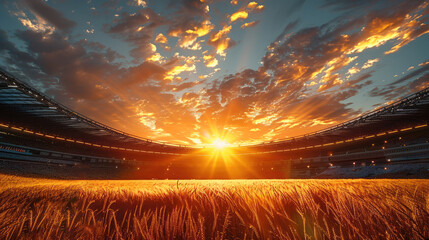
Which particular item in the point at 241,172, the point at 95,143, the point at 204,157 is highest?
the point at 95,143

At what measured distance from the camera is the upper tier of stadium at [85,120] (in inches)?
1004

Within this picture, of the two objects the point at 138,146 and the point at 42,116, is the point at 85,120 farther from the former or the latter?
the point at 138,146

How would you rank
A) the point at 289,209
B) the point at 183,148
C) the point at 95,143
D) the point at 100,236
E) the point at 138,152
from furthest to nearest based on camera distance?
the point at 183,148, the point at 138,152, the point at 95,143, the point at 289,209, the point at 100,236

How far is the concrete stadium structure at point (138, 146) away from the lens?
97.7ft

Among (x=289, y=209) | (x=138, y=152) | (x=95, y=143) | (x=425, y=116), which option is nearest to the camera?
(x=289, y=209)

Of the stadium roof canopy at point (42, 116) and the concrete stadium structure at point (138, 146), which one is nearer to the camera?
the stadium roof canopy at point (42, 116)

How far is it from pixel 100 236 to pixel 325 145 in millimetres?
60919

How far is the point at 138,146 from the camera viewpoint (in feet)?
200

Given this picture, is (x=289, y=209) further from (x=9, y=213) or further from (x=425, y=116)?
(x=425, y=116)

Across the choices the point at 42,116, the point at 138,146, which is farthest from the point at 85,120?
the point at 138,146

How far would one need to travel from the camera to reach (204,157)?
83438mm

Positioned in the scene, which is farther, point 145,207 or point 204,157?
point 204,157

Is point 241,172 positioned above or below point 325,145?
below

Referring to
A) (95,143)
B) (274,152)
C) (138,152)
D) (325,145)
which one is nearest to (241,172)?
(274,152)
